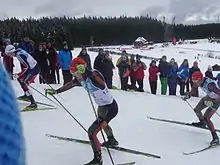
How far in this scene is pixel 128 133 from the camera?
8328mm

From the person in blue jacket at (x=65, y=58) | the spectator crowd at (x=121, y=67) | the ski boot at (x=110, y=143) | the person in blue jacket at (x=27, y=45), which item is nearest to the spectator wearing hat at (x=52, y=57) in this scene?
the spectator crowd at (x=121, y=67)

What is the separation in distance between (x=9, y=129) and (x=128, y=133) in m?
7.86

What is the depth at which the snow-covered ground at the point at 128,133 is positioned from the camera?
6.73m

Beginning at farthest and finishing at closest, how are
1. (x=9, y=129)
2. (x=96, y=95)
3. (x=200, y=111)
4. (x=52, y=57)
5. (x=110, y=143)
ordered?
(x=52, y=57) < (x=200, y=111) < (x=110, y=143) < (x=96, y=95) < (x=9, y=129)

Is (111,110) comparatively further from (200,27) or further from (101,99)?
(200,27)

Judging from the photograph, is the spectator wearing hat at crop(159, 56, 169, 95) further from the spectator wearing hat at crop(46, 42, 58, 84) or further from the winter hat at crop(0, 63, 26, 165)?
the winter hat at crop(0, 63, 26, 165)

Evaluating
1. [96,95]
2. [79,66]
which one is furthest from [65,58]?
[79,66]

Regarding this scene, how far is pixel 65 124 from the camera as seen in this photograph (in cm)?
872

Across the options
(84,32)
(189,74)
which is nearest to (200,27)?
(84,32)

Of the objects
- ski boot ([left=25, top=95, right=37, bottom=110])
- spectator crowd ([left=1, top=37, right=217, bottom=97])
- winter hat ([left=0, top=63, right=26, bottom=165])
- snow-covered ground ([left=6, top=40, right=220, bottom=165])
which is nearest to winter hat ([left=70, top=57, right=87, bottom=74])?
snow-covered ground ([left=6, top=40, right=220, bottom=165])

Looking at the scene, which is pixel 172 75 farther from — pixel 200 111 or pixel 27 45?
pixel 27 45

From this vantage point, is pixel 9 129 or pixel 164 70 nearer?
pixel 9 129

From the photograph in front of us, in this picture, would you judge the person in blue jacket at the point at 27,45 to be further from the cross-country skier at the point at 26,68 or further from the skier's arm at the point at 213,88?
the skier's arm at the point at 213,88

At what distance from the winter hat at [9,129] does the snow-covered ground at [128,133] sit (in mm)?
4606
